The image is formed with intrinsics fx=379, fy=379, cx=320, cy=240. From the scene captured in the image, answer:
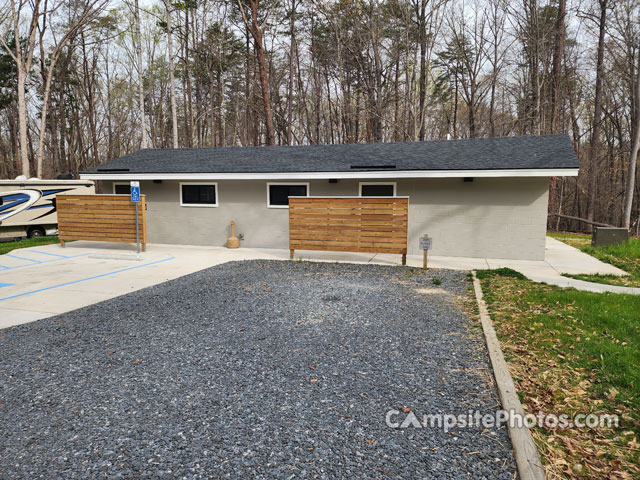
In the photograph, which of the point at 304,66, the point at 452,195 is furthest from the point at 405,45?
the point at 452,195

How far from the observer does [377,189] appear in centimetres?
1096

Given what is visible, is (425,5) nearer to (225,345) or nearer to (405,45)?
(405,45)

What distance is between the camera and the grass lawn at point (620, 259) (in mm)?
7293

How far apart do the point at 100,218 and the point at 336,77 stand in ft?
54.8

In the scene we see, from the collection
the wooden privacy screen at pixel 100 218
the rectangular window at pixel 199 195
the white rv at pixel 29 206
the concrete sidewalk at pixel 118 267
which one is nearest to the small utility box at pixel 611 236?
the concrete sidewalk at pixel 118 267

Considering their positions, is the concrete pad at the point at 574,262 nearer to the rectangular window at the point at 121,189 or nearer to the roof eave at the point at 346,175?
the roof eave at the point at 346,175

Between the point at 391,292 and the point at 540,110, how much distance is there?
60.2 feet

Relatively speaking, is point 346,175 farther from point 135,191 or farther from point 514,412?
point 514,412

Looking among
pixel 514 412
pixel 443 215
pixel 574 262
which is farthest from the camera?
pixel 443 215

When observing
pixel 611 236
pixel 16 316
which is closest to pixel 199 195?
pixel 16 316

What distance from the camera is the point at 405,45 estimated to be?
19.6m

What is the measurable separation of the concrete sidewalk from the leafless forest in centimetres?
→ 862

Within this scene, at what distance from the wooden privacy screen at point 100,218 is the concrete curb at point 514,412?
1000 cm

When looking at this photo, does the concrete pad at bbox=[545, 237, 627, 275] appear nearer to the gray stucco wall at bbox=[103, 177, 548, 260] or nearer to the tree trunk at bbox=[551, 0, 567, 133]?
the gray stucco wall at bbox=[103, 177, 548, 260]
